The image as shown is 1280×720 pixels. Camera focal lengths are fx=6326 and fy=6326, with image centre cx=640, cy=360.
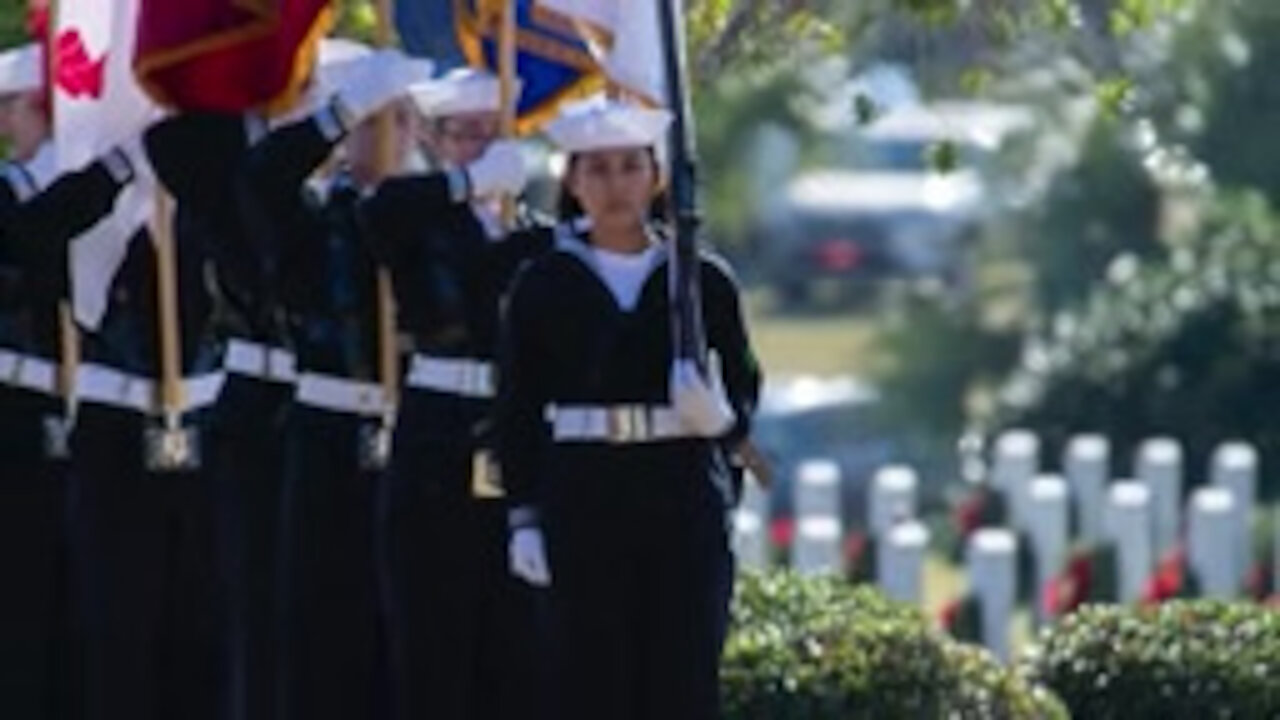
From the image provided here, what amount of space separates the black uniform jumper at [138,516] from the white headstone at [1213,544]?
917cm

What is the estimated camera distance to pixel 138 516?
14.6 m

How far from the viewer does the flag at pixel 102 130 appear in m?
14.5

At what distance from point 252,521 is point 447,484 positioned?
611 mm

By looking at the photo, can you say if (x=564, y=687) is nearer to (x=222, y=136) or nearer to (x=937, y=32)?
(x=222, y=136)

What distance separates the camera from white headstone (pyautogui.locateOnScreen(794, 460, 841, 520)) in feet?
83.7

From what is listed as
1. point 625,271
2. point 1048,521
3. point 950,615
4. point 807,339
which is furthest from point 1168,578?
point 807,339

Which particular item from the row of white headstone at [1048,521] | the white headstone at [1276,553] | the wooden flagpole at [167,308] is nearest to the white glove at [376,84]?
the wooden flagpole at [167,308]

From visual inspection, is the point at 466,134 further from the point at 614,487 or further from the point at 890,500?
the point at 890,500

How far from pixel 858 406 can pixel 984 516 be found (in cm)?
529

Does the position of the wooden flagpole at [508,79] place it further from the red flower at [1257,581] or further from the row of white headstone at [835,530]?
the red flower at [1257,581]

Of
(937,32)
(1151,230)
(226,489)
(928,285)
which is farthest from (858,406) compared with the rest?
(226,489)

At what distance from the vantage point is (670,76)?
13664 millimetres

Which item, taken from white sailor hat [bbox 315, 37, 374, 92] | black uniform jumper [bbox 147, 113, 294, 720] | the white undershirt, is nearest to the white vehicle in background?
white sailor hat [bbox 315, 37, 374, 92]

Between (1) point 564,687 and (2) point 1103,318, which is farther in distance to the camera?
(2) point 1103,318
